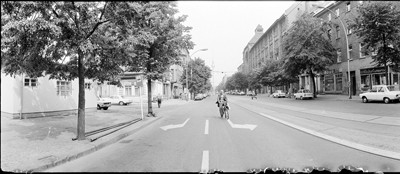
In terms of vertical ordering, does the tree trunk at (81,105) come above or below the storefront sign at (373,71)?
below

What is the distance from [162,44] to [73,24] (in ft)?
22.7

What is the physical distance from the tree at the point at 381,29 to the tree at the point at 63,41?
20789 mm

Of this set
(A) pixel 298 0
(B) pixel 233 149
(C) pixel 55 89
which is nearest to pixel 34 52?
(B) pixel 233 149

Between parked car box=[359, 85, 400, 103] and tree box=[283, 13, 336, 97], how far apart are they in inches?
315

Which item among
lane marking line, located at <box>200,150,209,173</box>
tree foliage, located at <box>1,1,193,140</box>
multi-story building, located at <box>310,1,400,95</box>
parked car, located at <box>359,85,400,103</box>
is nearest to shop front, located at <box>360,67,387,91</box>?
multi-story building, located at <box>310,1,400,95</box>

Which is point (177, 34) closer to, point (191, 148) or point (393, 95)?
point (191, 148)

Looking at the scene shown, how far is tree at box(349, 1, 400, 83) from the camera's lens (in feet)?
58.5

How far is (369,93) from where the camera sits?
19797 mm

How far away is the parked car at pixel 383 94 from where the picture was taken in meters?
17.8

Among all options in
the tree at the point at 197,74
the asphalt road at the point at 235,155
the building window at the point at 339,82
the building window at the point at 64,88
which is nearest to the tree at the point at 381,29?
the building window at the point at 339,82

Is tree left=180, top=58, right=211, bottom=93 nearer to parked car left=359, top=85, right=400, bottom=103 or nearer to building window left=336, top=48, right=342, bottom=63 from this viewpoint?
building window left=336, top=48, right=342, bottom=63

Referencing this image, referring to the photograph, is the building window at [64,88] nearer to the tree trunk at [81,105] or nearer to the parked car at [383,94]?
the tree trunk at [81,105]

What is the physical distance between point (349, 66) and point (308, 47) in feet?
20.2

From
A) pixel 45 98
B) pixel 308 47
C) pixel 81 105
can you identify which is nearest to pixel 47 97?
pixel 45 98
